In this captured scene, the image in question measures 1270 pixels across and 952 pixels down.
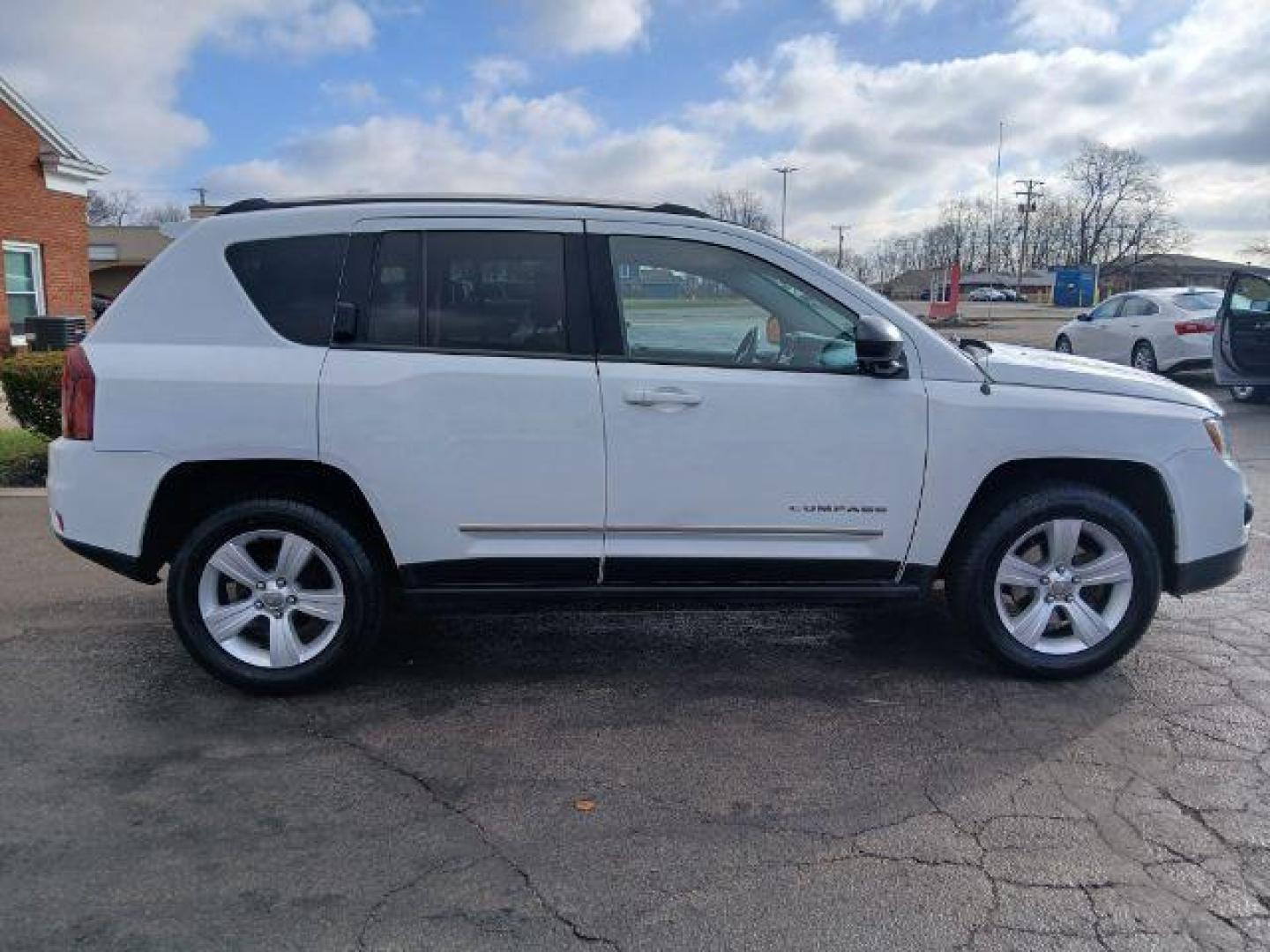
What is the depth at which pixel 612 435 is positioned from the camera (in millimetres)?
3865

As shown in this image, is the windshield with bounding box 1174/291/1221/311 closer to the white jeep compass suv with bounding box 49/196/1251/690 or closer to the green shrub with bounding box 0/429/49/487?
the white jeep compass suv with bounding box 49/196/1251/690

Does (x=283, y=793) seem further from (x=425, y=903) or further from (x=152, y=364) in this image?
(x=152, y=364)

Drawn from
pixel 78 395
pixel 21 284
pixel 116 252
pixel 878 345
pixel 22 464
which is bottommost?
pixel 22 464

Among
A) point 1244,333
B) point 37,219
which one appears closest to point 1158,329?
point 1244,333

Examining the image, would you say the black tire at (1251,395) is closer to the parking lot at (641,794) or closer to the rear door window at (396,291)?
the parking lot at (641,794)

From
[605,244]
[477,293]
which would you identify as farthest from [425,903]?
[605,244]

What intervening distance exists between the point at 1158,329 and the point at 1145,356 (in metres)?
0.55

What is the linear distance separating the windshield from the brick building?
1992 centimetres

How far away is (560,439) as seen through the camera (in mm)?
3855

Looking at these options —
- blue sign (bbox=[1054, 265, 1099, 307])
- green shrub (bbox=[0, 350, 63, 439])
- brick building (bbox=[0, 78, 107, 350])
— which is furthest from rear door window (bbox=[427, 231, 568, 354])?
blue sign (bbox=[1054, 265, 1099, 307])

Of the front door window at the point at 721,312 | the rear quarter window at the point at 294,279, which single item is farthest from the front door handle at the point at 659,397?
the rear quarter window at the point at 294,279

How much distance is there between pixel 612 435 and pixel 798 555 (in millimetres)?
911

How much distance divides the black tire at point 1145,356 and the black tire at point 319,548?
14801 mm

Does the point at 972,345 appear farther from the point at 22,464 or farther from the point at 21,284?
the point at 21,284
